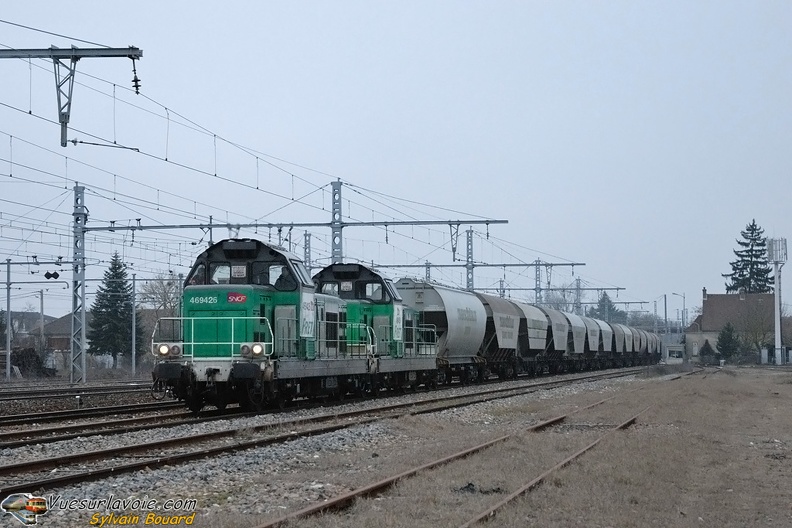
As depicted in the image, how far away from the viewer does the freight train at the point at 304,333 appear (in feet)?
59.9

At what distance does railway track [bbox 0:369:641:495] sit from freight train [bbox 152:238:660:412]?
1.53 metres

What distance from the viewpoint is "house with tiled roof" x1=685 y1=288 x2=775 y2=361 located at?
92.2m

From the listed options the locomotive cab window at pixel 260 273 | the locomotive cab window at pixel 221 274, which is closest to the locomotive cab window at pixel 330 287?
the locomotive cab window at pixel 260 273

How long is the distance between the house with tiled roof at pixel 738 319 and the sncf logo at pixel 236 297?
80.9 metres

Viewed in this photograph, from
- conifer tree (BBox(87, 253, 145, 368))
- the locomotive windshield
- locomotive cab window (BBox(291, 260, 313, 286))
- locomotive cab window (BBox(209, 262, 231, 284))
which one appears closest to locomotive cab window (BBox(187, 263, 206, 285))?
the locomotive windshield

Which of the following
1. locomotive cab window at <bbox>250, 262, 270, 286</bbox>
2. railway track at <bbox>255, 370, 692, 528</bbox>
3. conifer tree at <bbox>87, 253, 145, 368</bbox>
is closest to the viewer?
railway track at <bbox>255, 370, 692, 528</bbox>

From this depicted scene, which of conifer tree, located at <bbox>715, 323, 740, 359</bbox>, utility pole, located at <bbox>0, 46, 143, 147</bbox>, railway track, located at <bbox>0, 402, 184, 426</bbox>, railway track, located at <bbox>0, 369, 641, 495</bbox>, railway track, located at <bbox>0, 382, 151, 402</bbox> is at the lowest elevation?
conifer tree, located at <bbox>715, 323, 740, 359</bbox>

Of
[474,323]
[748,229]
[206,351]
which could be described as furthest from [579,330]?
[748,229]

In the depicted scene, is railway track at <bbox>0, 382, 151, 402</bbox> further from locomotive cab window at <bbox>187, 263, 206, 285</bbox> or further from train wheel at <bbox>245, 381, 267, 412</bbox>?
train wheel at <bbox>245, 381, 267, 412</bbox>

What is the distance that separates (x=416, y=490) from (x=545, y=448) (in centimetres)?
477

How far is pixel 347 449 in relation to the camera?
45.6 feet

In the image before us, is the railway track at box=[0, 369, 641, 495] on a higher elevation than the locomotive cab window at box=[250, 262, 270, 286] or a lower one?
lower

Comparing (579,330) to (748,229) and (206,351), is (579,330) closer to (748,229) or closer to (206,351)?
(206,351)

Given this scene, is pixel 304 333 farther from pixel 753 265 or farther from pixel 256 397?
pixel 753 265
